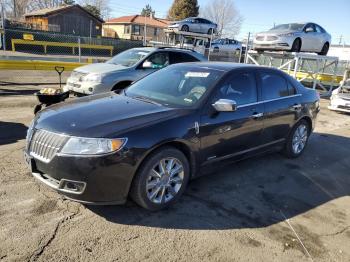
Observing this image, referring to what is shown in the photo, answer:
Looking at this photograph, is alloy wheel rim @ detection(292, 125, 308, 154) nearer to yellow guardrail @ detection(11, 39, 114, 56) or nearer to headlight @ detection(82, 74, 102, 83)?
headlight @ detection(82, 74, 102, 83)

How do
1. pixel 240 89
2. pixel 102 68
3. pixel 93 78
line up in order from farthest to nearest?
pixel 102 68 → pixel 93 78 → pixel 240 89

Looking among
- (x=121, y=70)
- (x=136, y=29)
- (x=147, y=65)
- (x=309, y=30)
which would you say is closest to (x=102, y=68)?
(x=121, y=70)

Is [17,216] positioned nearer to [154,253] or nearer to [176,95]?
[154,253]

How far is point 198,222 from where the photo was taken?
3.71 metres

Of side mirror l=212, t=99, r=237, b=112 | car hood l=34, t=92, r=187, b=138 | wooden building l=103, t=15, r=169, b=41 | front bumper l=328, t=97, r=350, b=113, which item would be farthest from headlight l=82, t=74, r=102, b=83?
wooden building l=103, t=15, r=169, b=41

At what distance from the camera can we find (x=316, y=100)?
21.0 feet

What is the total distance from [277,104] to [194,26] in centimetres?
1630

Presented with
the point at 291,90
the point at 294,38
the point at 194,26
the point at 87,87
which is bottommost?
the point at 87,87

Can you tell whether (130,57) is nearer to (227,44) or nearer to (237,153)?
(237,153)

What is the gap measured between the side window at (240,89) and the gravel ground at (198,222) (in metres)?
1.15

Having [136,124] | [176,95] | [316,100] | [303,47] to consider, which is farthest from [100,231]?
[303,47]

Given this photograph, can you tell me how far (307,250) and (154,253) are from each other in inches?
60.1

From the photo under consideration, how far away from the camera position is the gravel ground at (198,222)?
3.15 meters

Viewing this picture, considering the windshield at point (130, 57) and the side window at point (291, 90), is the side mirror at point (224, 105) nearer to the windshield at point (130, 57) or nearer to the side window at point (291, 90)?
the side window at point (291, 90)
